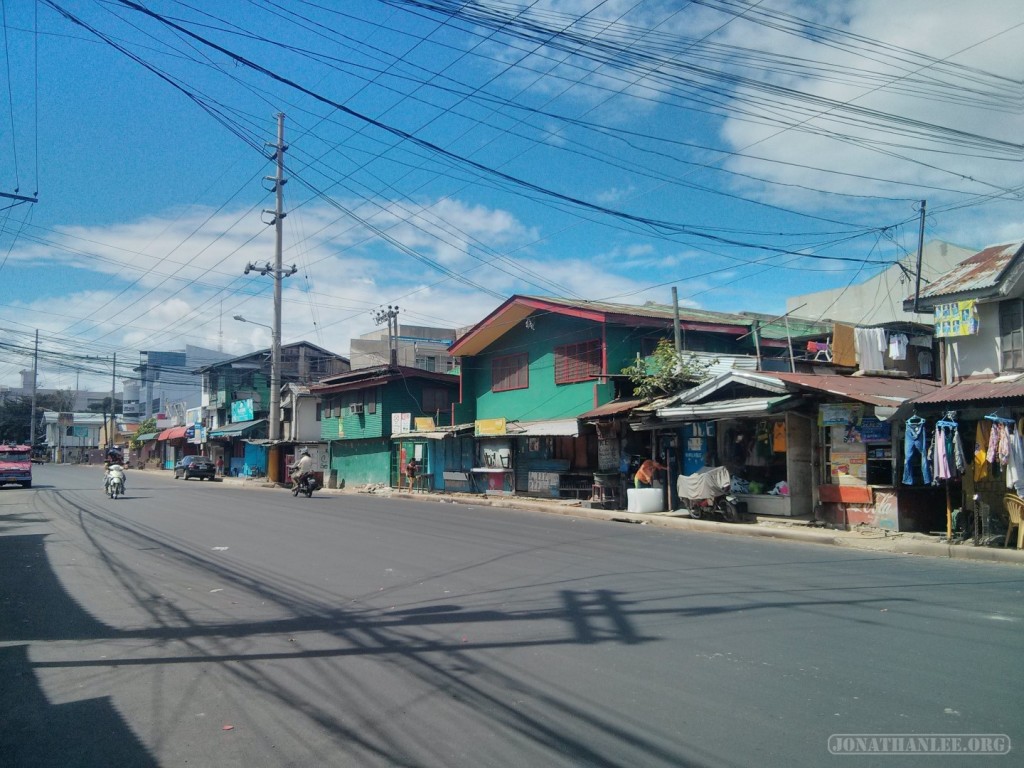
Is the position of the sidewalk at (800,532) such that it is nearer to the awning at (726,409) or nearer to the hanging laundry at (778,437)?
the hanging laundry at (778,437)

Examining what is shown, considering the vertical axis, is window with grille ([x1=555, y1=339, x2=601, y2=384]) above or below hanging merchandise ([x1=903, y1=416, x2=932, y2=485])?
above

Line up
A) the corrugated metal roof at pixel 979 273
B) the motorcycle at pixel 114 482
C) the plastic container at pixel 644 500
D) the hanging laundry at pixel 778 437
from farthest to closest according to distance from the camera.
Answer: the motorcycle at pixel 114 482 → the plastic container at pixel 644 500 → the hanging laundry at pixel 778 437 → the corrugated metal roof at pixel 979 273

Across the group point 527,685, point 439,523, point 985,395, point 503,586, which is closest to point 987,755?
point 527,685

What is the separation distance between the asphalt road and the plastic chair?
1300 mm

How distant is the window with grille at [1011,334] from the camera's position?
14852mm

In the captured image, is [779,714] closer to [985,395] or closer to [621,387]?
[985,395]

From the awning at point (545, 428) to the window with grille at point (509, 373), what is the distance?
2.11 m

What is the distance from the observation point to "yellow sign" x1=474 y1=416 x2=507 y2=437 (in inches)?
1157

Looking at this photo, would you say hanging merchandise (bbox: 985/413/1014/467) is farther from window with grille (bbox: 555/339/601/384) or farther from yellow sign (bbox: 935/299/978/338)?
window with grille (bbox: 555/339/601/384)

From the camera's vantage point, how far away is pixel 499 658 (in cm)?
648

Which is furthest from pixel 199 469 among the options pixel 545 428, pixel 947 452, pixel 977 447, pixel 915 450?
pixel 977 447

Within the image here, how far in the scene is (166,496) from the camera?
2959cm

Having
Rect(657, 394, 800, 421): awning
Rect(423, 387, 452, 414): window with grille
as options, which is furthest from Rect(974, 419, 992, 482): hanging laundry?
Rect(423, 387, 452, 414): window with grille

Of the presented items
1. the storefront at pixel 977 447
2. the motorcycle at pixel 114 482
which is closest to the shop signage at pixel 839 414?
the storefront at pixel 977 447
